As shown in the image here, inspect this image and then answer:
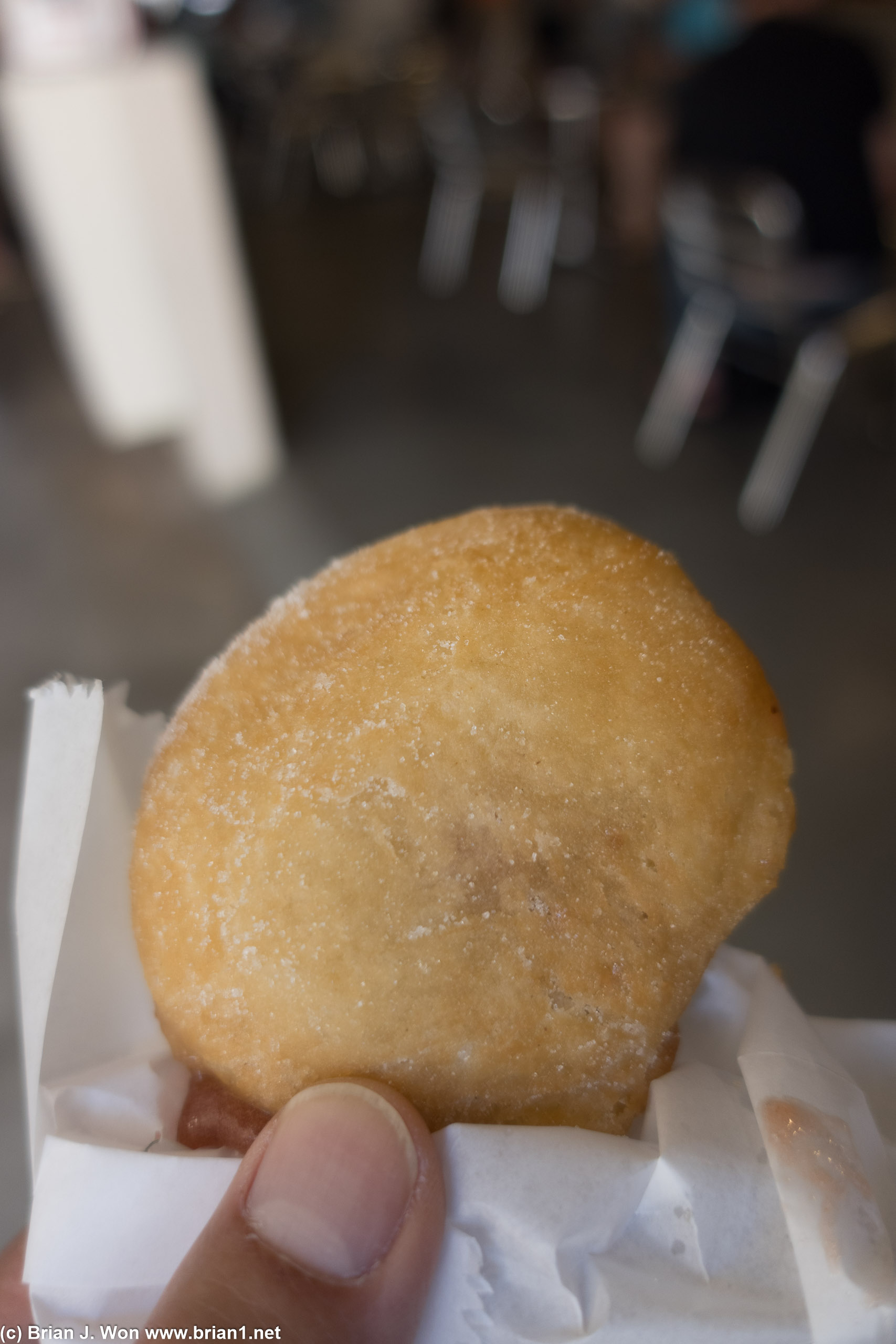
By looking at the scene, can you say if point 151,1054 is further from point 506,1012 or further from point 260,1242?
point 506,1012

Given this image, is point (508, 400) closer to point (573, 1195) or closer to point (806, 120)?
point (806, 120)

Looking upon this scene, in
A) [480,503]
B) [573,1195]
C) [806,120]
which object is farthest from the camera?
[480,503]

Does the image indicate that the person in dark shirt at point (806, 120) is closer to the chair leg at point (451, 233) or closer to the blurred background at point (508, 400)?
the blurred background at point (508, 400)

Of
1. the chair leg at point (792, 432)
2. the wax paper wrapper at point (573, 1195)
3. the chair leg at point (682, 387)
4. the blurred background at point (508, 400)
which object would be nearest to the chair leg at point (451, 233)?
the blurred background at point (508, 400)

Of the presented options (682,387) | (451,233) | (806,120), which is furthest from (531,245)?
(806,120)

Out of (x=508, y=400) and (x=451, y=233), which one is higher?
(x=451, y=233)
